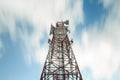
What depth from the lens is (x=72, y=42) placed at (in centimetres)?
6206

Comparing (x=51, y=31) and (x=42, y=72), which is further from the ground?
(x=51, y=31)

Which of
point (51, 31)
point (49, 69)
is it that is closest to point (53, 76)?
point (49, 69)

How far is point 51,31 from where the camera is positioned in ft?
205

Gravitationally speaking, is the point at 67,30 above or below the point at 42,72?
above

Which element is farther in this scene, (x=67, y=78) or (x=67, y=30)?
(x=67, y=30)

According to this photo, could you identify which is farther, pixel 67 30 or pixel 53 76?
pixel 67 30

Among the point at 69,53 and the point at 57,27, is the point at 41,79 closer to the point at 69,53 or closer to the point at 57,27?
the point at 69,53

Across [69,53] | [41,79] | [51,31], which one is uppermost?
[51,31]

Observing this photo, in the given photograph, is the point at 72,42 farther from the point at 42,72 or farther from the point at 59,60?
the point at 42,72

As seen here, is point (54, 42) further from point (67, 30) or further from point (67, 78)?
point (67, 78)

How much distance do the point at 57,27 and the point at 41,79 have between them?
39.2ft

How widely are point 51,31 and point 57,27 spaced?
1.59m

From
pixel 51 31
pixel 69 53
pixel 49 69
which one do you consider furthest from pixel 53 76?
pixel 51 31

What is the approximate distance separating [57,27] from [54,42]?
3345 mm
